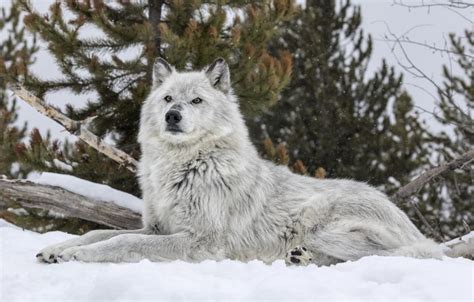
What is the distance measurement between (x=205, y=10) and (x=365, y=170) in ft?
31.0

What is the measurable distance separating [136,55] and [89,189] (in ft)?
11.3

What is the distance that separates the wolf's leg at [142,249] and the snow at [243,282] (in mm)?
469

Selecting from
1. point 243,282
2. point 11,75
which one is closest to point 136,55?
point 11,75

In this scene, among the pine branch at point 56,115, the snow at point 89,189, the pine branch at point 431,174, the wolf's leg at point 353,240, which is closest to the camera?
the wolf's leg at point 353,240

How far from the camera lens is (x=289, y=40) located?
20141 mm

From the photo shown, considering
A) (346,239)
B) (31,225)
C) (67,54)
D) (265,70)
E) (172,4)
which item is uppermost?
(172,4)

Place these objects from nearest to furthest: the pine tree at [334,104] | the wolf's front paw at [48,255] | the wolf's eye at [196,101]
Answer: the wolf's front paw at [48,255] < the wolf's eye at [196,101] < the pine tree at [334,104]

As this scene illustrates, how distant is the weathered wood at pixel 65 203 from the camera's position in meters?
6.85

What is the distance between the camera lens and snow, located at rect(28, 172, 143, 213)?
710cm

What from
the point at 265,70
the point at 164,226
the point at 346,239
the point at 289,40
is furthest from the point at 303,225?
the point at 289,40

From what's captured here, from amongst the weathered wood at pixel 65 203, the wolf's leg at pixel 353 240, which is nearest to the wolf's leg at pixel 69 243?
the wolf's leg at pixel 353 240

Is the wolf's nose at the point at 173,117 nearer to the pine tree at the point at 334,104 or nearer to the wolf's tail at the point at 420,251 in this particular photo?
the wolf's tail at the point at 420,251

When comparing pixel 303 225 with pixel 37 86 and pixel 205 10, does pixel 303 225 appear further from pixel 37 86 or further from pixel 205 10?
pixel 37 86

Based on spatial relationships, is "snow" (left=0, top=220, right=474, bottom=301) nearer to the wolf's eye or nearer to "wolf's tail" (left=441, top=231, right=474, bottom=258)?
the wolf's eye
